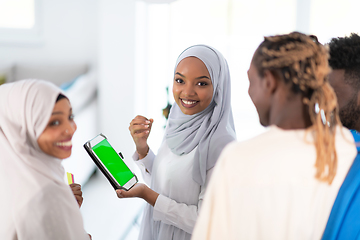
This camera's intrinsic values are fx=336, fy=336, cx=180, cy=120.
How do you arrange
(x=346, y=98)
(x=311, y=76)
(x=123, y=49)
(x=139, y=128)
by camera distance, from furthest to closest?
1. (x=123, y=49)
2. (x=139, y=128)
3. (x=346, y=98)
4. (x=311, y=76)

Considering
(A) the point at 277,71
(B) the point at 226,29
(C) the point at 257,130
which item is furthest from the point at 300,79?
(B) the point at 226,29

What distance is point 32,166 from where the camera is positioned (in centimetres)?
88

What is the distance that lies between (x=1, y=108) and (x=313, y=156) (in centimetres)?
79

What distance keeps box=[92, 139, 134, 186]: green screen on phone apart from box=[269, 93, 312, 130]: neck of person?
694 millimetres

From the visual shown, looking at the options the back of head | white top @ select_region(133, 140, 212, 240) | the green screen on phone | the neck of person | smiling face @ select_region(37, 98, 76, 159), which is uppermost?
the back of head

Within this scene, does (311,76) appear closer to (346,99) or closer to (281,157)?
(281,157)

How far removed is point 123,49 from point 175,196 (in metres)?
1.90

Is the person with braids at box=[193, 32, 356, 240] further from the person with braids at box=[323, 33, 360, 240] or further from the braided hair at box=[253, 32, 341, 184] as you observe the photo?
the person with braids at box=[323, 33, 360, 240]

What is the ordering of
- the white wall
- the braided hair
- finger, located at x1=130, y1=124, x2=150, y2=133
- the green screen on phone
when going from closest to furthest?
the braided hair
the green screen on phone
finger, located at x1=130, y1=124, x2=150, y2=133
the white wall

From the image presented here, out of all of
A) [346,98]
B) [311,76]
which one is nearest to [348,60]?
[346,98]

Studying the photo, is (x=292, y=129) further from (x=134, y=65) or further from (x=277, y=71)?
(x=134, y=65)

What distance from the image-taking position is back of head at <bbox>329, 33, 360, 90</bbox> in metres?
1.11

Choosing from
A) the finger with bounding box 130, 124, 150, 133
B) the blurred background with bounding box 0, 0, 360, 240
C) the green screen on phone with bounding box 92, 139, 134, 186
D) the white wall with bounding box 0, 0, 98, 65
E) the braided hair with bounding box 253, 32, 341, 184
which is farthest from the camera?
the white wall with bounding box 0, 0, 98, 65

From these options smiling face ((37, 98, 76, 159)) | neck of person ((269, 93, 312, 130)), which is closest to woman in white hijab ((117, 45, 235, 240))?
smiling face ((37, 98, 76, 159))
